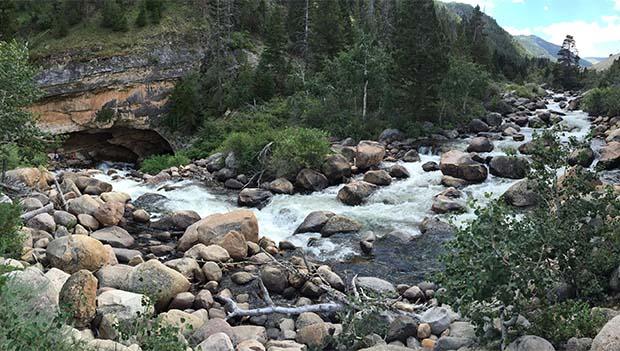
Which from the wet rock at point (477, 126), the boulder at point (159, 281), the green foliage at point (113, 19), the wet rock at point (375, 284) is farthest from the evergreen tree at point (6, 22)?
the wet rock at point (477, 126)

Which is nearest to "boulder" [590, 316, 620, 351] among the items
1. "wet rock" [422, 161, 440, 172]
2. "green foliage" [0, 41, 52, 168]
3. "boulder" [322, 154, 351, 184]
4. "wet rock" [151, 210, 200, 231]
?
"wet rock" [151, 210, 200, 231]

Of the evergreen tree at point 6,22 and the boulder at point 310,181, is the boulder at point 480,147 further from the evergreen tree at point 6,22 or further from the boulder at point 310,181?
the evergreen tree at point 6,22

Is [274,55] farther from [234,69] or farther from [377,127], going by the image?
[377,127]

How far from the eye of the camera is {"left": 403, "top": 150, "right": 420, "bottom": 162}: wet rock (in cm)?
2352

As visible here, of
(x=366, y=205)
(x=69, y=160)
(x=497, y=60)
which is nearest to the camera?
(x=366, y=205)

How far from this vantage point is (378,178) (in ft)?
65.3

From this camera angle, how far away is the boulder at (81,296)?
325 inches

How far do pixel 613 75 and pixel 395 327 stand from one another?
50.3 meters

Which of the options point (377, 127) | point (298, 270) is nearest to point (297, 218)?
point (298, 270)

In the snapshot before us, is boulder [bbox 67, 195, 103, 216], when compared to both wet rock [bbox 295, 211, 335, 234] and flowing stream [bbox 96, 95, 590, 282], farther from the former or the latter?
wet rock [bbox 295, 211, 335, 234]

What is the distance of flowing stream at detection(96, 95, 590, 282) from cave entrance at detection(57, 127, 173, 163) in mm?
12289

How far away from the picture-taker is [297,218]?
1673 centimetres

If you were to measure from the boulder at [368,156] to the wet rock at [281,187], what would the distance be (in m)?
3.69

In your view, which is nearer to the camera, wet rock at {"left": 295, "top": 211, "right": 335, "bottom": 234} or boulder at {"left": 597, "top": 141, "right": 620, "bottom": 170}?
wet rock at {"left": 295, "top": 211, "right": 335, "bottom": 234}
